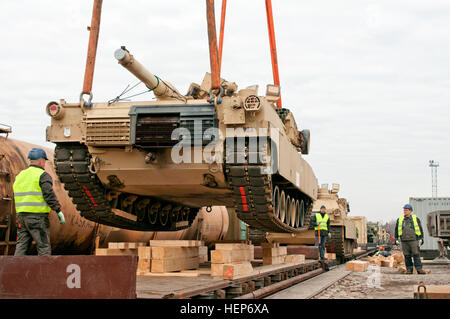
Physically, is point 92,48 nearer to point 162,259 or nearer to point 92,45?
point 92,45

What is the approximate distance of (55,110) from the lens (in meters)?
7.73

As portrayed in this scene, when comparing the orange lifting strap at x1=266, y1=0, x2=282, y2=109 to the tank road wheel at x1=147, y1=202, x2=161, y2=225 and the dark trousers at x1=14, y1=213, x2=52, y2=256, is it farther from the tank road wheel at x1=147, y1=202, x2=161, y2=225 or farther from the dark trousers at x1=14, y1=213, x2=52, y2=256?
the dark trousers at x1=14, y1=213, x2=52, y2=256

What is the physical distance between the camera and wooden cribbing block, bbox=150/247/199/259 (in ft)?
25.6

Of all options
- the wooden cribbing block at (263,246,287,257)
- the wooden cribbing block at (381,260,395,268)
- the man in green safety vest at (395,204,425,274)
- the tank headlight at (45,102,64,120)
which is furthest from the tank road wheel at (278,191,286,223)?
the wooden cribbing block at (381,260,395,268)

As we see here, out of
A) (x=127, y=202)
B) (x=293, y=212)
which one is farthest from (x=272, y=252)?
(x=127, y=202)

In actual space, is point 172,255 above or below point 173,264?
above

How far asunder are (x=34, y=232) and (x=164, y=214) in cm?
447

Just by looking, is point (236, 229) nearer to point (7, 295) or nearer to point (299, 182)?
point (299, 182)

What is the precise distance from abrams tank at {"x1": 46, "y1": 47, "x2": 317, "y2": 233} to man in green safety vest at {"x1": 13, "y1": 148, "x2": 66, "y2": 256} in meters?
1.38
